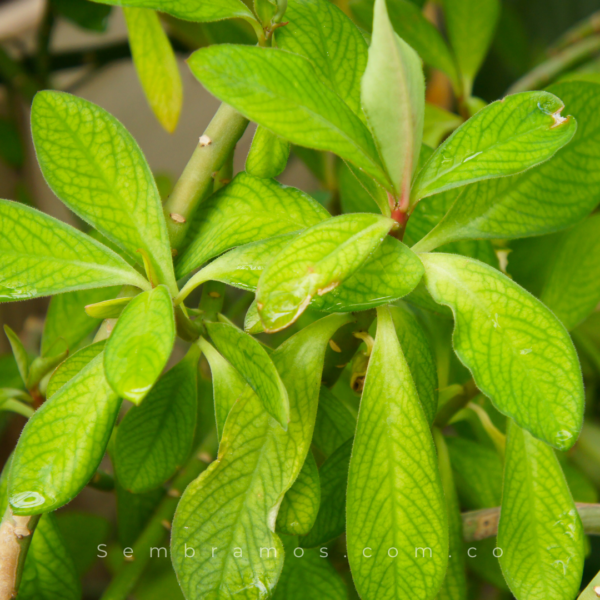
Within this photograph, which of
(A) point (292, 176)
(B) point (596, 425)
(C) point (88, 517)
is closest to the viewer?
(C) point (88, 517)

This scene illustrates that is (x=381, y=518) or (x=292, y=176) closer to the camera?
(x=381, y=518)

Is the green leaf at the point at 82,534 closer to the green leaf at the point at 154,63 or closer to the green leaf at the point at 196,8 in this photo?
the green leaf at the point at 154,63

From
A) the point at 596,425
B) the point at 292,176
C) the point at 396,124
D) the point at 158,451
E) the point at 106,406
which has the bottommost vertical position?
the point at 596,425

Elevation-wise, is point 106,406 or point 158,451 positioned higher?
point 106,406

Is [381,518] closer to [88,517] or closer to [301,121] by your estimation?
[301,121]

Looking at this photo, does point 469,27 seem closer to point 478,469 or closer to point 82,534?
point 478,469

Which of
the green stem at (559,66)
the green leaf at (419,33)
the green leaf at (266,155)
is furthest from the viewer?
the green stem at (559,66)

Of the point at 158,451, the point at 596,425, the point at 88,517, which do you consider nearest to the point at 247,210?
the point at 158,451

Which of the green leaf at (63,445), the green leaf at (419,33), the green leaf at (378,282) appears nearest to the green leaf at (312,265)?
the green leaf at (378,282)

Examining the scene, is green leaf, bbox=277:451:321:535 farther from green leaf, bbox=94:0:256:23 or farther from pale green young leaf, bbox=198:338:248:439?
green leaf, bbox=94:0:256:23
